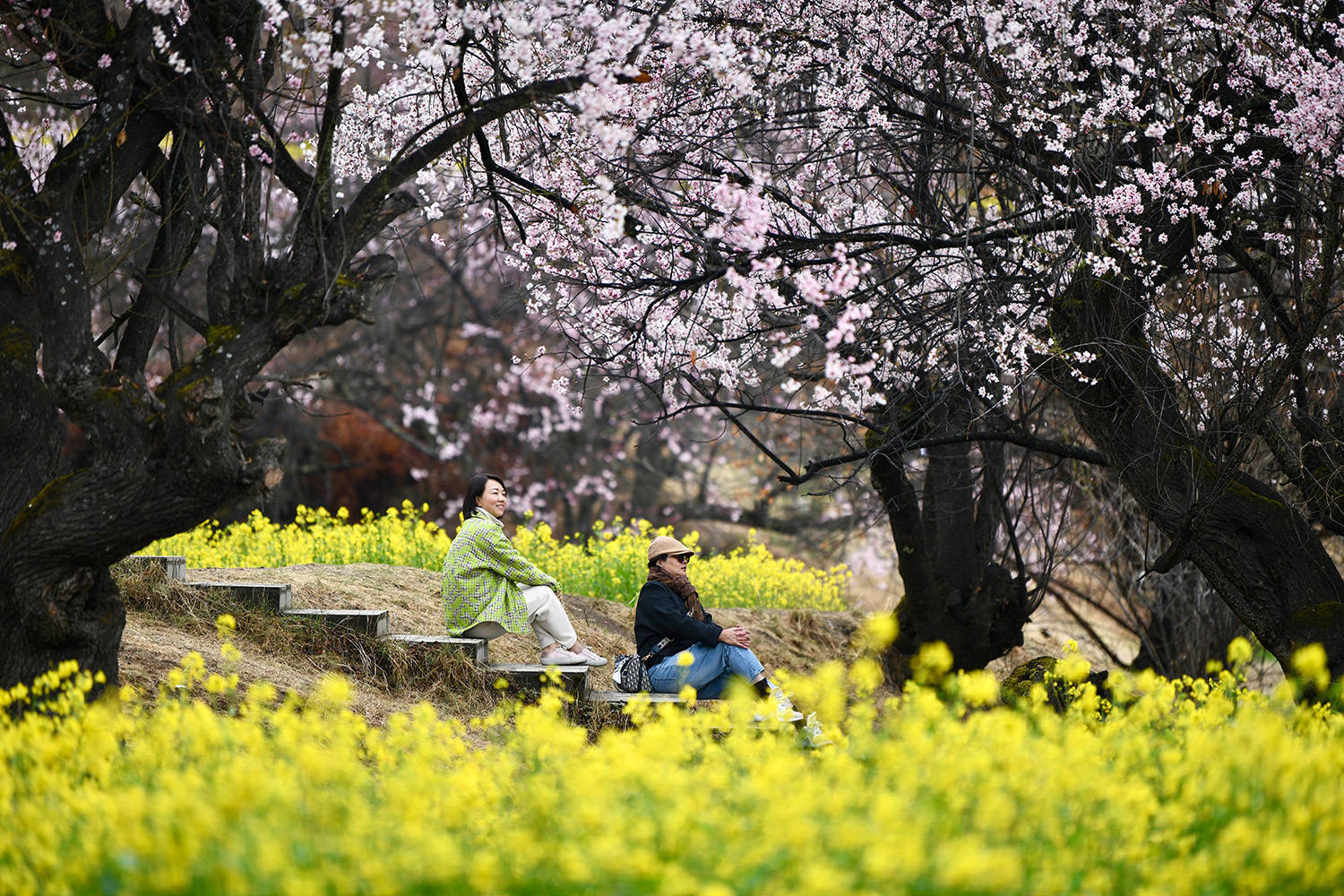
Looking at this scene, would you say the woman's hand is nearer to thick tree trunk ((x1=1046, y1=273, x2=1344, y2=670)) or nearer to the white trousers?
the white trousers

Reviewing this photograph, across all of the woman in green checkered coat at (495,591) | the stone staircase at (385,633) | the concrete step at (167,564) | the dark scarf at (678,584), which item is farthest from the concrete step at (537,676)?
the concrete step at (167,564)

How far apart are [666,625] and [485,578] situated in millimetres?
1307

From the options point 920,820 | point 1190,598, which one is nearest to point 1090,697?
point 920,820

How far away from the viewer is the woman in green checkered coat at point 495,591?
7.17m

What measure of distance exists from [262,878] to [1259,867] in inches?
95.2

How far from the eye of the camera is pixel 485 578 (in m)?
7.25

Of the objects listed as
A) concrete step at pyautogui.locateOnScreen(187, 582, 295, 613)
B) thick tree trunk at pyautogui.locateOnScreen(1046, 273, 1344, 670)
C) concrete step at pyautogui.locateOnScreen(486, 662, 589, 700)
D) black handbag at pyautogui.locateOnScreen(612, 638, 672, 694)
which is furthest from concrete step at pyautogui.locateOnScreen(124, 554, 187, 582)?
thick tree trunk at pyautogui.locateOnScreen(1046, 273, 1344, 670)

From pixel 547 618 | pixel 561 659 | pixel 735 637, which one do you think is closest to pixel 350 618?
pixel 547 618

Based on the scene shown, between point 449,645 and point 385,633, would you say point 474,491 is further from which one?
point 385,633

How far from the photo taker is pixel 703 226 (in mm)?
6484

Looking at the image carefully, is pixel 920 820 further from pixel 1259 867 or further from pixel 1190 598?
pixel 1190 598

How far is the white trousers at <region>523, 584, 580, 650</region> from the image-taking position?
7.29 m

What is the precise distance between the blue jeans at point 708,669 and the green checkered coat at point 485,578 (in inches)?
38.4

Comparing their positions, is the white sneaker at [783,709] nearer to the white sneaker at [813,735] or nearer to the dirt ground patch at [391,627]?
the white sneaker at [813,735]
